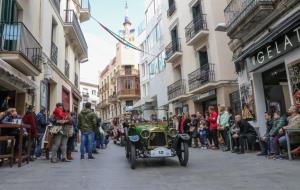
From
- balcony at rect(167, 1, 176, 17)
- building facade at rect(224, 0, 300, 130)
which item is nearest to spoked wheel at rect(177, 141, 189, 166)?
building facade at rect(224, 0, 300, 130)

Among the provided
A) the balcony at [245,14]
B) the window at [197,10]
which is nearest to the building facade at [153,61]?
the window at [197,10]

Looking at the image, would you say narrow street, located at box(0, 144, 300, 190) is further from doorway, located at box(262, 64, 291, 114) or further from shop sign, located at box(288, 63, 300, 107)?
doorway, located at box(262, 64, 291, 114)

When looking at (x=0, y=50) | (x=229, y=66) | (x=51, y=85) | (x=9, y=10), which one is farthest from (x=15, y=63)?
(x=229, y=66)

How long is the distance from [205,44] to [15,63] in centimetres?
1219

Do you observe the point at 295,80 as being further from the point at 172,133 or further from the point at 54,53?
the point at 54,53

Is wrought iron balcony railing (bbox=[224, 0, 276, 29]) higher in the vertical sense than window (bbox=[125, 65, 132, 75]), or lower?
lower

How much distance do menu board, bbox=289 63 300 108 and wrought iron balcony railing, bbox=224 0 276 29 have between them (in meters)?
2.53

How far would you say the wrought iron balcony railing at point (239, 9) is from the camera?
10.8 m

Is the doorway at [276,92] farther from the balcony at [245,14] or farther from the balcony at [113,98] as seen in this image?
the balcony at [113,98]

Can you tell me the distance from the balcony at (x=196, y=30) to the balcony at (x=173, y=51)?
82.6 inches

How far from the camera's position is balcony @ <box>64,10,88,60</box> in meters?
19.5

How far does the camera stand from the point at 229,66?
18.5 meters

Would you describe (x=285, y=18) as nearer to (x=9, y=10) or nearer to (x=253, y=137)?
(x=253, y=137)

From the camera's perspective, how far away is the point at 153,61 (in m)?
32.1
